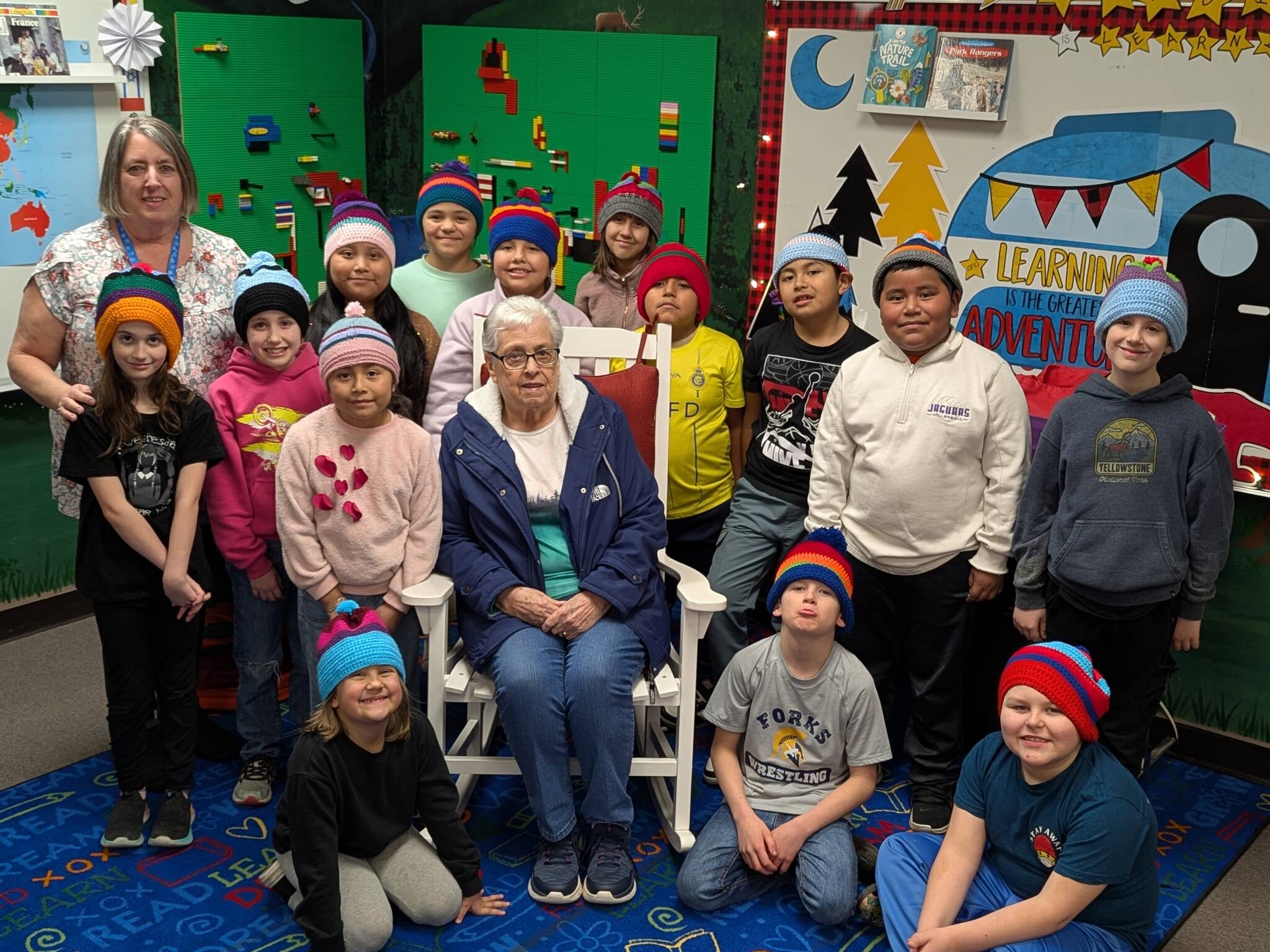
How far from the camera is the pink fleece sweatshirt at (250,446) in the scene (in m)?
3.04

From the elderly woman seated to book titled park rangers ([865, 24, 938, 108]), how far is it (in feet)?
4.71

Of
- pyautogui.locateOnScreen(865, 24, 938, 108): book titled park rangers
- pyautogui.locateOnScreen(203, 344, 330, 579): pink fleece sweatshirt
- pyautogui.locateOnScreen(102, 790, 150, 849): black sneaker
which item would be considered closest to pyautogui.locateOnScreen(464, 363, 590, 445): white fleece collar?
pyautogui.locateOnScreen(203, 344, 330, 579): pink fleece sweatshirt

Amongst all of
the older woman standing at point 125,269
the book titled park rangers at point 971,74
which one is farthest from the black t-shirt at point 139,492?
the book titled park rangers at point 971,74

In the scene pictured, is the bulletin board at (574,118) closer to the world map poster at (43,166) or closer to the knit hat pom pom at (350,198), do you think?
the knit hat pom pom at (350,198)

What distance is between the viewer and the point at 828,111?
13.0ft

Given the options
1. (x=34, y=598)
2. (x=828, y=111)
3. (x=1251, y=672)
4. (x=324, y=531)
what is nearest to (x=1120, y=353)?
(x=1251, y=672)

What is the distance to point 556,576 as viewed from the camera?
9.96 ft

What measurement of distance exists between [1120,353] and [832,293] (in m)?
0.82

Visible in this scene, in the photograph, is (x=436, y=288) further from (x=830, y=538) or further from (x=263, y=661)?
(x=830, y=538)

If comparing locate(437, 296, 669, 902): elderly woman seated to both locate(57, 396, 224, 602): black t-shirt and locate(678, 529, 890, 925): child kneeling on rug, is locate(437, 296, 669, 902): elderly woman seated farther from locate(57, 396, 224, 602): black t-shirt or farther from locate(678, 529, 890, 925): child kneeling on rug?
locate(57, 396, 224, 602): black t-shirt

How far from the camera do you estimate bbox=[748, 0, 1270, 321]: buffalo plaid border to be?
3.30 m

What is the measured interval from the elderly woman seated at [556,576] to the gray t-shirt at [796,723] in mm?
224

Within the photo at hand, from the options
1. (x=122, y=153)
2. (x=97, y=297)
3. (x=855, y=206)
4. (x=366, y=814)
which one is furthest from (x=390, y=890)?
(x=855, y=206)

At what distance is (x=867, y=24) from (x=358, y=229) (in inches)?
67.1
